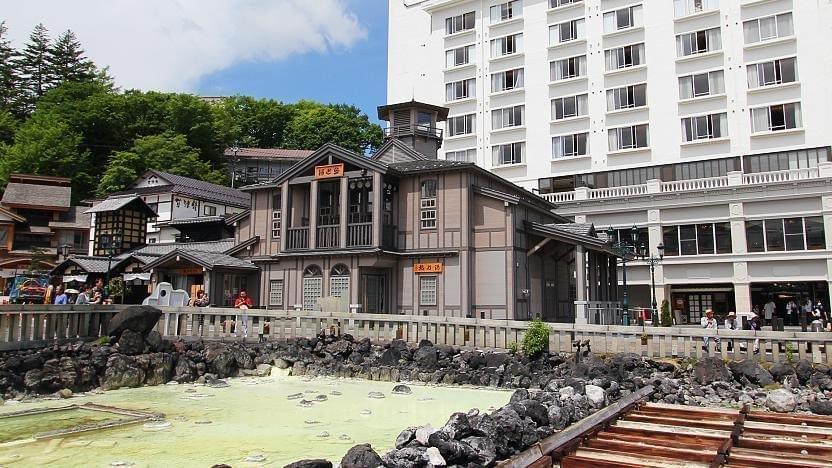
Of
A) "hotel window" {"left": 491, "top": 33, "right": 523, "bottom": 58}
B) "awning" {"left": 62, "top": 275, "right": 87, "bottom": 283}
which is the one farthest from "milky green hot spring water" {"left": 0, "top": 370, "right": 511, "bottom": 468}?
"hotel window" {"left": 491, "top": 33, "right": 523, "bottom": 58}

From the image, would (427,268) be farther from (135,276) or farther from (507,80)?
(507,80)

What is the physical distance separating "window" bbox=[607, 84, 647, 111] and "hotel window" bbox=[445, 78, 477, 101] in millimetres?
12583

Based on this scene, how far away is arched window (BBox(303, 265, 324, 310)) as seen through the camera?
93.4 feet

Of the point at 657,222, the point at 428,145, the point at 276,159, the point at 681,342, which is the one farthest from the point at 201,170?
the point at 681,342

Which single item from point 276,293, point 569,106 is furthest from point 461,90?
point 276,293

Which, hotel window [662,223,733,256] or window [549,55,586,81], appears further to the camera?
window [549,55,586,81]

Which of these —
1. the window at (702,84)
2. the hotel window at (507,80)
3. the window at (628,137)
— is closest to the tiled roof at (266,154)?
the hotel window at (507,80)

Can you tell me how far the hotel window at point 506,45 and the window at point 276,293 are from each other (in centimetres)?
3384

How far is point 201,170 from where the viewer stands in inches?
2360

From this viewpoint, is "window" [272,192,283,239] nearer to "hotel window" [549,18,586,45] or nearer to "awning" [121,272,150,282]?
"awning" [121,272,150,282]

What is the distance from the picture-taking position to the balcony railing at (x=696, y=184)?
3731cm

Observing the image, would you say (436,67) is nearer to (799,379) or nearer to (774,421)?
(799,379)

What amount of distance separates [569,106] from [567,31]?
689 centimetres

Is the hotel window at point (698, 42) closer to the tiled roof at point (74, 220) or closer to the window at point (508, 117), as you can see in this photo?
the window at point (508, 117)
